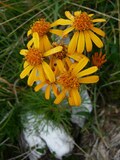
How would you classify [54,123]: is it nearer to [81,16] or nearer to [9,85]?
[9,85]

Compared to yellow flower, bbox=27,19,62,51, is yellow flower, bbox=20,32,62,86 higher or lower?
lower

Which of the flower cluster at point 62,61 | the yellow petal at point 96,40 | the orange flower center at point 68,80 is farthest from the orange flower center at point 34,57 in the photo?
the yellow petal at point 96,40

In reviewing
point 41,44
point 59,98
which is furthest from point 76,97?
point 41,44

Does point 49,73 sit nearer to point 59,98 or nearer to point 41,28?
point 59,98

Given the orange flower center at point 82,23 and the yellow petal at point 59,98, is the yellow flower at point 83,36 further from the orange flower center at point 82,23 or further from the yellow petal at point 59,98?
the yellow petal at point 59,98

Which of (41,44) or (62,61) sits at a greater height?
(41,44)

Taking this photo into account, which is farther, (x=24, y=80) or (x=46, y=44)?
(x=24, y=80)

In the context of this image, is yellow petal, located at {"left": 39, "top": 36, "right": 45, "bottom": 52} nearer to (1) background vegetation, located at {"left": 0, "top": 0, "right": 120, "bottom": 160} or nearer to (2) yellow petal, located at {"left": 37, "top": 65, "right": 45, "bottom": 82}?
(2) yellow petal, located at {"left": 37, "top": 65, "right": 45, "bottom": 82}

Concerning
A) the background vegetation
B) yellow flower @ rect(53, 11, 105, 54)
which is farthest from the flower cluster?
the background vegetation
